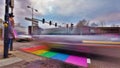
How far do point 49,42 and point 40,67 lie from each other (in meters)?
2.12

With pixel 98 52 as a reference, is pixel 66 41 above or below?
above

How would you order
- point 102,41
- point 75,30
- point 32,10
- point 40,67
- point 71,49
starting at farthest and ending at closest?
point 32,10
point 75,30
point 71,49
point 102,41
point 40,67

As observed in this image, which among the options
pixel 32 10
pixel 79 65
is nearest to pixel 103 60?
pixel 79 65

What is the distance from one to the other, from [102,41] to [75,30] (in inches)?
60.5

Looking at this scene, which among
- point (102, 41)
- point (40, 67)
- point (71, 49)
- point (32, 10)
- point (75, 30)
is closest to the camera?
point (40, 67)

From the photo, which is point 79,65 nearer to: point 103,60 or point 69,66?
point 69,66

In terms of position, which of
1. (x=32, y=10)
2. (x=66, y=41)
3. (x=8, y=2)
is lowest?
(x=66, y=41)

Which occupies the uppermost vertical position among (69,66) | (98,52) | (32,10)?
(32,10)

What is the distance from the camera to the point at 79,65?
5645 millimetres

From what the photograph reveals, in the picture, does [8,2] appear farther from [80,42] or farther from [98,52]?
[98,52]

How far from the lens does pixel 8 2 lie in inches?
264

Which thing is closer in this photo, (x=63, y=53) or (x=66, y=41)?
(x=66, y=41)

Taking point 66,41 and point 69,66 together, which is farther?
point 66,41

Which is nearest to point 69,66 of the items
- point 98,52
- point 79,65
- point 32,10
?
point 79,65
